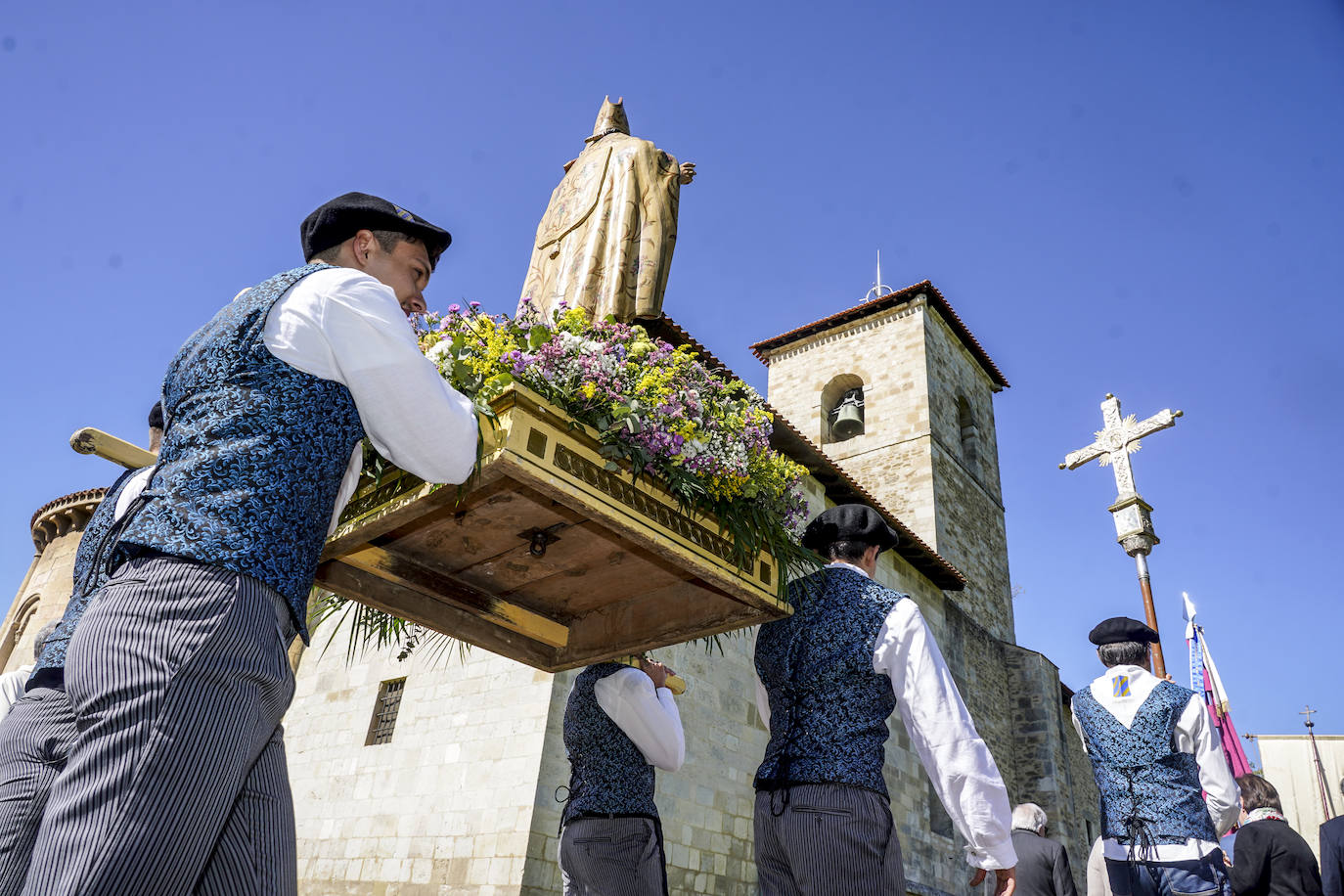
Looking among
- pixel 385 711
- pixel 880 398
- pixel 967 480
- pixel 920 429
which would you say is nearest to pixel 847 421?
pixel 880 398

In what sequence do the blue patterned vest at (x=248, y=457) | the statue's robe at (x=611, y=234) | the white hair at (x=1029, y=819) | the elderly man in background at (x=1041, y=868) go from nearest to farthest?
the blue patterned vest at (x=248, y=457) → the statue's robe at (x=611, y=234) → the elderly man in background at (x=1041, y=868) → the white hair at (x=1029, y=819)

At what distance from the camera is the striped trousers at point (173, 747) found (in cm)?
134

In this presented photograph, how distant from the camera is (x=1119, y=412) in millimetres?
13836

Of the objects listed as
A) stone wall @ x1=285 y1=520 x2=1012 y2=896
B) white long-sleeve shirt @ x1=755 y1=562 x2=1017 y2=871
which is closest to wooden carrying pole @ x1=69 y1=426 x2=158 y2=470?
white long-sleeve shirt @ x1=755 y1=562 x2=1017 y2=871

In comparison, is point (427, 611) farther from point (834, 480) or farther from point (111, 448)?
point (834, 480)

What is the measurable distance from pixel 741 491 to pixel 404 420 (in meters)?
1.30

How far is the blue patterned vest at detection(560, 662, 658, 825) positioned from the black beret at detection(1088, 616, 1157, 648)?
91.7 inches

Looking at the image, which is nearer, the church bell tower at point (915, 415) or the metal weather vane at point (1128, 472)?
the metal weather vane at point (1128, 472)

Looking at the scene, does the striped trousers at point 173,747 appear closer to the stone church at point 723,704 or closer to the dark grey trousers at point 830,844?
the dark grey trousers at point 830,844

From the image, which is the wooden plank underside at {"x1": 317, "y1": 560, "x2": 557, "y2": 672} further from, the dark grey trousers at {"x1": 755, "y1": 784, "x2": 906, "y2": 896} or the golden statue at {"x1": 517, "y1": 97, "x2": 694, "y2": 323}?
the golden statue at {"x1": 517, "y1": 97, "x2": 694, "y2": 323}

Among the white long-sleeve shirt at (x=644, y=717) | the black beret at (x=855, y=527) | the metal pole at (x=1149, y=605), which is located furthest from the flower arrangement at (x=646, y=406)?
the metal pole at (x=1149, y=605)

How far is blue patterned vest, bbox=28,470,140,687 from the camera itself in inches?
80.4

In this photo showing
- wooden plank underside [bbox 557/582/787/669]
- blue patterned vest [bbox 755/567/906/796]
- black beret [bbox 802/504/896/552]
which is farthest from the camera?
black beret [bbox 802/504/896/552]

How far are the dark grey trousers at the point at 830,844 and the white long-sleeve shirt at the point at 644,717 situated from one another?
957 mm
